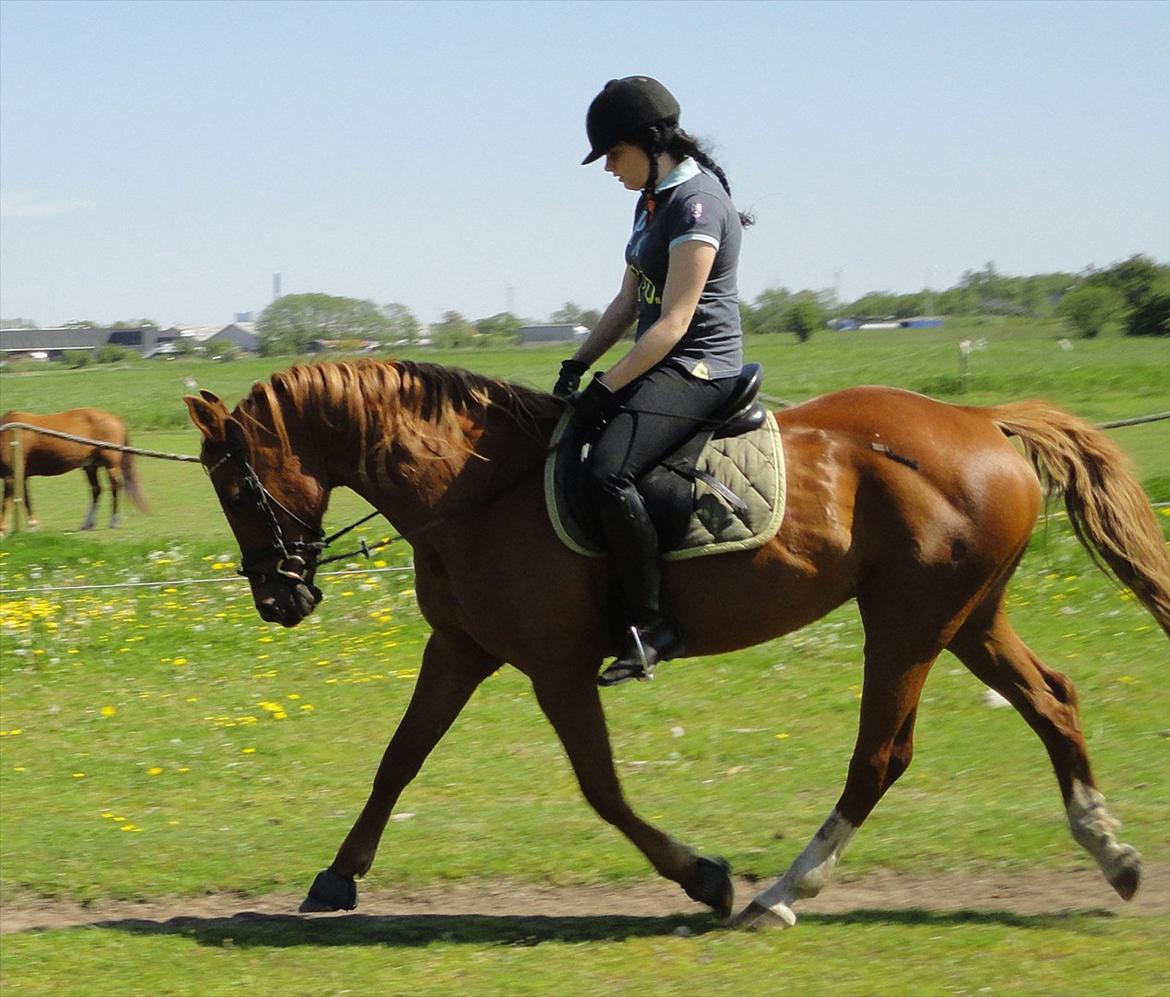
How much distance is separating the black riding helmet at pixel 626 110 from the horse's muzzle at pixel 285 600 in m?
1.92

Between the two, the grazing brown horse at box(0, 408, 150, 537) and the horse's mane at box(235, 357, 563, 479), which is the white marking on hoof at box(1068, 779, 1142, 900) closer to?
the horse's mane at box(235, 357, 563, 479)

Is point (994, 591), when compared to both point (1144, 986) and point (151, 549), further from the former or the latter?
point (151, 549)

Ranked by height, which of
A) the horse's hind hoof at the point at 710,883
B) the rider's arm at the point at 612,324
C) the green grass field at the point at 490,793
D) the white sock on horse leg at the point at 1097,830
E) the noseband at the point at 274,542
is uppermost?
the rider's arm at the point at 612,324

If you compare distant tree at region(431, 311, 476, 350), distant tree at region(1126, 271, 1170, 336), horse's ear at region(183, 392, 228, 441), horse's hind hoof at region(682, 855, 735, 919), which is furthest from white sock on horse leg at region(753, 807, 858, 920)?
distant tree at region(1126, 271, 1170, 336)

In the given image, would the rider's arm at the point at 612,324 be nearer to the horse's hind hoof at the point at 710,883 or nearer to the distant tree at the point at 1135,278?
the horse's hind hoof at the point at 710,883

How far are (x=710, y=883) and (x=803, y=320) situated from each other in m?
37.0

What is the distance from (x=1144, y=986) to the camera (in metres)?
4.52

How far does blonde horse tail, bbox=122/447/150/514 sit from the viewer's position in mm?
18938

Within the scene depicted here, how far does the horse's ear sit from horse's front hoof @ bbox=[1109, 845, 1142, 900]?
3.62m

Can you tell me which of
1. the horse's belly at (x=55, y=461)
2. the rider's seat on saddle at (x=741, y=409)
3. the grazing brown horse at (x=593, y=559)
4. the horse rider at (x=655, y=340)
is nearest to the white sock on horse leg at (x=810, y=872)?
the grazing brown horse at (x=593, y=559)

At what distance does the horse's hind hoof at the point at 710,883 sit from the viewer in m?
5.44

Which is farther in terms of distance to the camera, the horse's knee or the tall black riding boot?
the horse's knee

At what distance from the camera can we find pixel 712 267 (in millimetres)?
5281

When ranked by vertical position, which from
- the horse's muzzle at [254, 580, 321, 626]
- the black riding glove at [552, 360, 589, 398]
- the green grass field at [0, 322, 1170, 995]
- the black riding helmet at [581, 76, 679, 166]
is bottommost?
the green grass field at [0, 322, 1170, 995]
